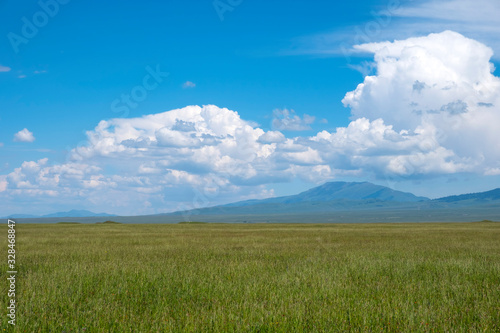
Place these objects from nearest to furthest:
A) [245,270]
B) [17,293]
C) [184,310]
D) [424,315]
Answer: [424,315], [184,310], [17,293], [245,270]

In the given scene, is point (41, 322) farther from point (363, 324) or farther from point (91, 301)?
point (363, 324)

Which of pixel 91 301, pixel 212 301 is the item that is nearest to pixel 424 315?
pixel 212 301

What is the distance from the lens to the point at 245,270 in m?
14.4

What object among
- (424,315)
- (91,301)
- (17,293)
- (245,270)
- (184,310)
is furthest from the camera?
(245,270)

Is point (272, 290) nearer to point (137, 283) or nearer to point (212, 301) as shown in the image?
point (212, 301)

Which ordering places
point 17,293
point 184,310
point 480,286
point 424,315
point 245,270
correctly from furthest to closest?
point 245,270, point 480,286, point 17,293, point 184,310, point 424,315

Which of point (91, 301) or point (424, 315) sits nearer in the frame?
point (424, 315)

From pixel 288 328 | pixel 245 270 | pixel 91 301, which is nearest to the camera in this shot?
pixel 288 328

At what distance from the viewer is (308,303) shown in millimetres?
9453

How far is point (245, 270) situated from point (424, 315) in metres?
7.32

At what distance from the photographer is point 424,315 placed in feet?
27.2

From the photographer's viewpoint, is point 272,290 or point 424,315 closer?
point 424,315

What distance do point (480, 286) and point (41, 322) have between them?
12.0m

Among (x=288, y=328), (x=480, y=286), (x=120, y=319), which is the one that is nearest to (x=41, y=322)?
(x=120, y=319)
